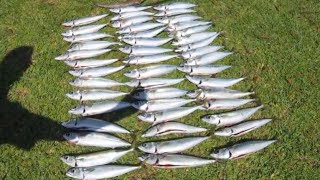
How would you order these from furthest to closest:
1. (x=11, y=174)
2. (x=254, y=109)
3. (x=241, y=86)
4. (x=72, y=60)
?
(x=72, y=60), (x=241, y=86), (x=254, y=109), (x=11, y=174)

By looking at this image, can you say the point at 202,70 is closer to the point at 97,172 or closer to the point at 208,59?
the point at 208,59

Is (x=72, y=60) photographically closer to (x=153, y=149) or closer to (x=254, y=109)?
(x=153, y=149)

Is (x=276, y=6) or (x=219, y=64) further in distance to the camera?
(x=276, y=6)

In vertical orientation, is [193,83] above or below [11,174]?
above

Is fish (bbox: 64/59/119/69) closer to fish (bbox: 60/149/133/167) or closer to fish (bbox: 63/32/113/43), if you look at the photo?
fish (bbox: 63/32/113/43)

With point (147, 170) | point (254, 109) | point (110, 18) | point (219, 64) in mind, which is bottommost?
point (147, 170)

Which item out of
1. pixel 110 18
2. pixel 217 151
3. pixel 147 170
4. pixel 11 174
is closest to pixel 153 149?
pixel 147 170

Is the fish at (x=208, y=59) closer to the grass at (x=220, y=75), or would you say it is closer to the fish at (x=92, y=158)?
the grass at (x=220, y=75)

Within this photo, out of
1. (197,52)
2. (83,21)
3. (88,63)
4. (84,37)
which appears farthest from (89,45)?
(197,52)

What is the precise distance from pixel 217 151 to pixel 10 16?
5297 millimetres

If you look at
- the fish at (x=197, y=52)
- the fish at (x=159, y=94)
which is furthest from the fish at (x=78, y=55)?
the fish at (x=197, y=52)

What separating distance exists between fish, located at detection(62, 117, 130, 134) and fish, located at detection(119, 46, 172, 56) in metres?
1.72

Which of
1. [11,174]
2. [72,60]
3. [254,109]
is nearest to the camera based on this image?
[11,174]

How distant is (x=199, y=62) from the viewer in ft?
23.4
